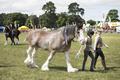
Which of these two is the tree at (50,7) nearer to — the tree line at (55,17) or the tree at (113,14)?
the tree line at (55,17)

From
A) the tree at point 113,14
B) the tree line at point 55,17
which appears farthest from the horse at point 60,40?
the tree at point 113,14

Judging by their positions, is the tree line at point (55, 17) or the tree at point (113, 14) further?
the tree at point (113, 14)

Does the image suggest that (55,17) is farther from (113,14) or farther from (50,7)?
(113,14)

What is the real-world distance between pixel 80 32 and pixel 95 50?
1.40 meters

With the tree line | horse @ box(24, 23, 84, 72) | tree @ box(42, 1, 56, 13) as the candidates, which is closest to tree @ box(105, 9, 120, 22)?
the tree line

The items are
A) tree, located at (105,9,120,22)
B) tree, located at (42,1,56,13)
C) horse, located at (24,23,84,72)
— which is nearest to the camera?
horse, located at (24,23,84,72)

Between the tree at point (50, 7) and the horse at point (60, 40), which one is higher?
the tree at point (50, 7)

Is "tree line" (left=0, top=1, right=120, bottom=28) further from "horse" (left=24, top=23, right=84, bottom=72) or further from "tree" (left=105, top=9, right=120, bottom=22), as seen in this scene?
"horse" (left=24, top=23, right=84, bottom=72)

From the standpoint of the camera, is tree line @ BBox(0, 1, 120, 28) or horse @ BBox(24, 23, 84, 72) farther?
tree line @ BBox(0, 1, 120, 28)

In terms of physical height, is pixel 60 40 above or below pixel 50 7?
below

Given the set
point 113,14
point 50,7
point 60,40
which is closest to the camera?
point 60,40

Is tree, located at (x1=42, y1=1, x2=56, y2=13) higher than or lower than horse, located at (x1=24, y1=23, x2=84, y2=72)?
higher

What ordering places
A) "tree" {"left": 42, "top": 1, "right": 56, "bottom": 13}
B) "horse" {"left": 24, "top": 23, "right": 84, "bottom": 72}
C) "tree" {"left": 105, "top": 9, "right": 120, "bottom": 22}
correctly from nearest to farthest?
"horse" {"left": 24, "top": 23, "right": 84, "bottom": 72}, "tree" {"left": 42, "top": 1, "right": 56, "bottom": 13}, "tree" {"left": 105, "top": 9, "right": 120, "bottom": 22}

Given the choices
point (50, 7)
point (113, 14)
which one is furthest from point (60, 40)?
point (113, 14)
